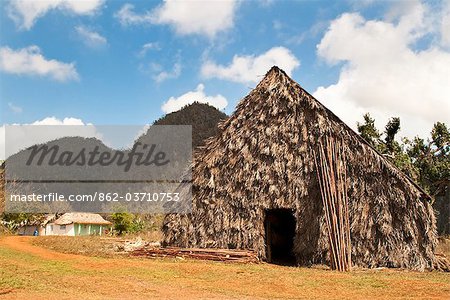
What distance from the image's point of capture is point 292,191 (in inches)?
546

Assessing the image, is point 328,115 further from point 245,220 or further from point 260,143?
point 245,220

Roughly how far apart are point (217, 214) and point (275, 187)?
77.3 inches

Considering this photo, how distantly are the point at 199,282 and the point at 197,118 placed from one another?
5945 centimetres

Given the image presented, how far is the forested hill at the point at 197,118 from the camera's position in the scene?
66125 millimetres

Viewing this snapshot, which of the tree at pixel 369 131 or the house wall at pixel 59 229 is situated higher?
the tree at pixel 369 131

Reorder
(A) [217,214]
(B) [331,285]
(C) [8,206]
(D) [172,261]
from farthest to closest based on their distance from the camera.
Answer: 1. (C) [8,206]
2. (A) [217,214]
3. (D) [172,261]
4. (B) [331,285]

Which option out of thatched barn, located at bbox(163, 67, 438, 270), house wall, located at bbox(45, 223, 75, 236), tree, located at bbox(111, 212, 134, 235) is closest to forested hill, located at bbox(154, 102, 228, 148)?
house wall, located at bbox(45, 223, 75, 236)

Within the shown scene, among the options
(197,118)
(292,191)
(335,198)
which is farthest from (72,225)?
(335,198)

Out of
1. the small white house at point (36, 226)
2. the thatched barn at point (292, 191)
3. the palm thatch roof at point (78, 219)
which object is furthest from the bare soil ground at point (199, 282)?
the palm thatch roof at point (78, 219)

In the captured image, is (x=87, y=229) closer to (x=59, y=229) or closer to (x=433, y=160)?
(x=59, y=229)

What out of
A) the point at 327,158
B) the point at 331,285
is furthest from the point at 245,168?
the point at 331,285

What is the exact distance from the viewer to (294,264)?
560 inches

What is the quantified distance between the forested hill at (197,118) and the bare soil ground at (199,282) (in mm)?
53745

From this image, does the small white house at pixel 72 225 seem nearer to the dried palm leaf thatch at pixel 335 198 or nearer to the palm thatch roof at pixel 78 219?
the palm thatch roof at pixel 78 219
